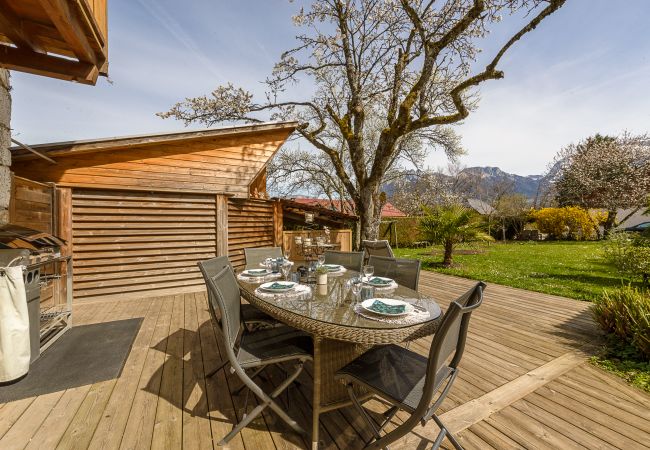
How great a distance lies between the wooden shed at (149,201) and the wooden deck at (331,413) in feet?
8.60

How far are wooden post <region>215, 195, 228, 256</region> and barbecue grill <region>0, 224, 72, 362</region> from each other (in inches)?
101

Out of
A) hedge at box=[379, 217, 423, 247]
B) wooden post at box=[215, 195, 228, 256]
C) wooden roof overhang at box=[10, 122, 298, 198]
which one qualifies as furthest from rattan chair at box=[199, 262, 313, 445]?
hedge at box=[379, 217, 423, 247]

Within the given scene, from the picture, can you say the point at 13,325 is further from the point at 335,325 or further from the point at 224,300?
the point at 335,325

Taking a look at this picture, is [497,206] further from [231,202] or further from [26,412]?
[26,412]

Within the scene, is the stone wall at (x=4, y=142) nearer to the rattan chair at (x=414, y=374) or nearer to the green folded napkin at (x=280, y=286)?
the green folded napkin at (x=280, y=286)

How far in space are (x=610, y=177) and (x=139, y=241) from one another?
25867 millimetres

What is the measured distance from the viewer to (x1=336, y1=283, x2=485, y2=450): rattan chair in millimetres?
1365

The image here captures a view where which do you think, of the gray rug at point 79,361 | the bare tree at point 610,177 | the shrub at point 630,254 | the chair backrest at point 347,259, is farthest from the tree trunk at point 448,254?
the bare tree at point 610,177

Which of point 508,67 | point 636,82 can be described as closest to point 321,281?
point 508,67

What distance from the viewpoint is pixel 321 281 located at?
7.77 feet

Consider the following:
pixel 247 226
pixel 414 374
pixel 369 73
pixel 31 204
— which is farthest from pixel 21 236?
pixel 369 73

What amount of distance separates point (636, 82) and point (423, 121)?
5.51m

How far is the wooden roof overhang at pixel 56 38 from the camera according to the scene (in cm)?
252

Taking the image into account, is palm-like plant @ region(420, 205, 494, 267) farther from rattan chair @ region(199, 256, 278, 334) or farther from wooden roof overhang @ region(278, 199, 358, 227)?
rattan chair @ region(199, 256, 278, 334)
